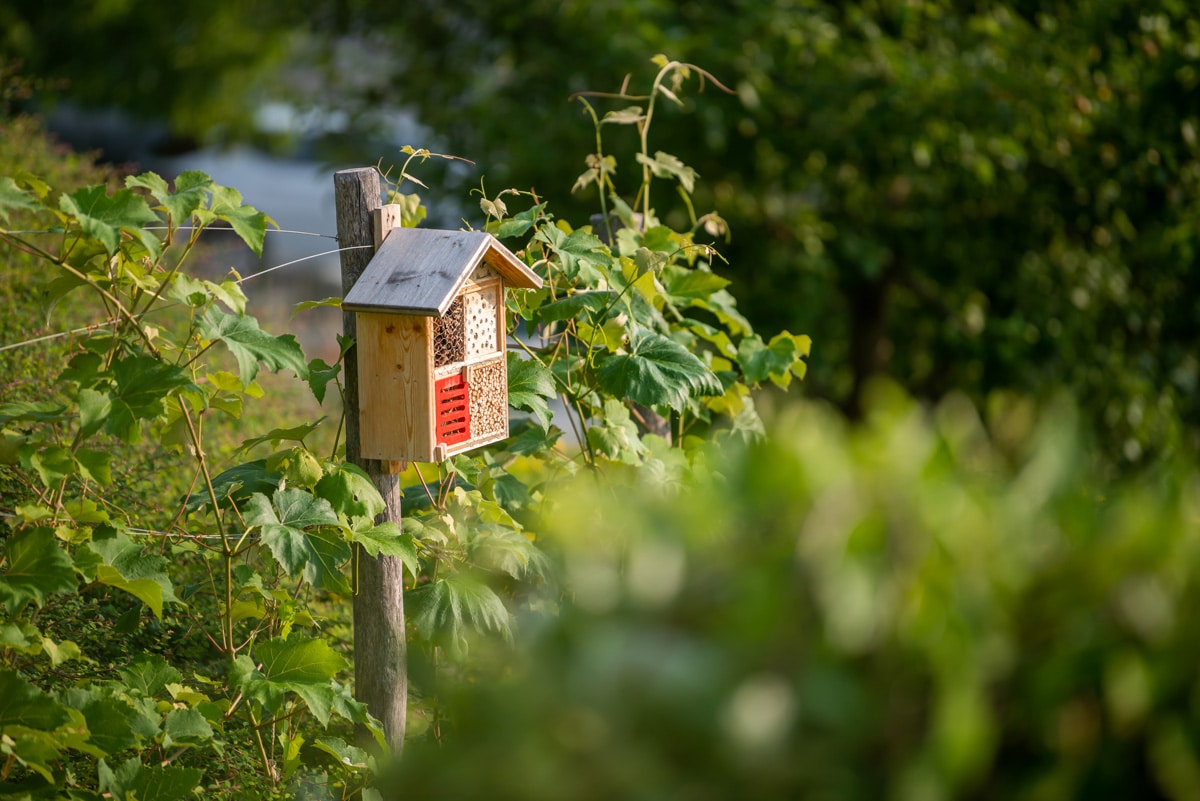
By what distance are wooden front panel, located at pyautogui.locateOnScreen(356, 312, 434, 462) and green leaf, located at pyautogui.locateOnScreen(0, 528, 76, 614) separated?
596 mm

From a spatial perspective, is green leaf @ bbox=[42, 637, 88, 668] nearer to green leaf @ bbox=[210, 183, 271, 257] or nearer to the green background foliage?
the green background foliage

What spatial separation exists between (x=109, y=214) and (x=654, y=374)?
1112 millimetres

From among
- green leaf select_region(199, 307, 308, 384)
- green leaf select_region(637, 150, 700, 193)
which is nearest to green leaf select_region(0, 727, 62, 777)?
green leaf select_region(199, 307, 308, 384)

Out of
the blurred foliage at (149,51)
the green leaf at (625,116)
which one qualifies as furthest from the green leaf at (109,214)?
the blurred foliage at (149,51)

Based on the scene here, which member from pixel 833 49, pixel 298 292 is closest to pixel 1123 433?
pixel 833 49

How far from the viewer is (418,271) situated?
2.08 m

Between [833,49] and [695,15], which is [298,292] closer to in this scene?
[695,15]

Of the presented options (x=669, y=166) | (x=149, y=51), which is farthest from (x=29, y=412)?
(x=149, y=51)

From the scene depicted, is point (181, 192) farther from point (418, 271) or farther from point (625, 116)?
point (625, 116)

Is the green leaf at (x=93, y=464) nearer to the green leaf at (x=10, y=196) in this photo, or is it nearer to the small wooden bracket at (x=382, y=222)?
the green leaf at (x=10, y=196)

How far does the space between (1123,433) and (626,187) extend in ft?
9.08

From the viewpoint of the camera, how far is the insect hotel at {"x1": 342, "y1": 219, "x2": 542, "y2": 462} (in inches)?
81.4

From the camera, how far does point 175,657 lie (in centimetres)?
258

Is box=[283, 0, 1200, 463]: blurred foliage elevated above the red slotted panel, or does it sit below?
above
